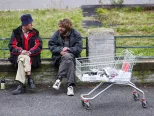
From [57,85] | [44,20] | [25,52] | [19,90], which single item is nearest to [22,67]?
[25,52]

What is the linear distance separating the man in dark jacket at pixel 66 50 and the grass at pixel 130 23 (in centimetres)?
201

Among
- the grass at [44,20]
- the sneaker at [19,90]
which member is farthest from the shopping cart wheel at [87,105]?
the grass at [44,20]

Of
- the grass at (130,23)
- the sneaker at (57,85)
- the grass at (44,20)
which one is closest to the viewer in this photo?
the sneaker at (57,85)

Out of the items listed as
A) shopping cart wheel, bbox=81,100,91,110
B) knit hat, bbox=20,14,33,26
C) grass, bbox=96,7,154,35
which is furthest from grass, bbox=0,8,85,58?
shopping cart wheel, bbox=81,100,91,110

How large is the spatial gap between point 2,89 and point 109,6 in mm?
8701

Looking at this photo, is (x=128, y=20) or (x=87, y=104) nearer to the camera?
(x=87, y=104)

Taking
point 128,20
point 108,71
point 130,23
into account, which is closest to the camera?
point 108,71

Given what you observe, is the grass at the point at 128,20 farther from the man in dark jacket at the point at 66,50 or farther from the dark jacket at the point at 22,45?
the dark jacket at the point at 22,45

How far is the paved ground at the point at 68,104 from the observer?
723cm

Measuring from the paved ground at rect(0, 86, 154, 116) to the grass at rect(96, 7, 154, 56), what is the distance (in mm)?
2014

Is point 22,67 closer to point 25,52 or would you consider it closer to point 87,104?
point 25,52

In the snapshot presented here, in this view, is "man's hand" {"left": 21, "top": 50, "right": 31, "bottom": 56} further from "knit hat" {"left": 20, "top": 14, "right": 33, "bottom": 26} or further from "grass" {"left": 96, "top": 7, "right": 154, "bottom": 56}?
"grass" {"left": 96, "top": 7, "right": 154, "bottom": 56}

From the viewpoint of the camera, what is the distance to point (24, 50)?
8.30m

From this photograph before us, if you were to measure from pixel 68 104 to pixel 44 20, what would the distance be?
6.63m
